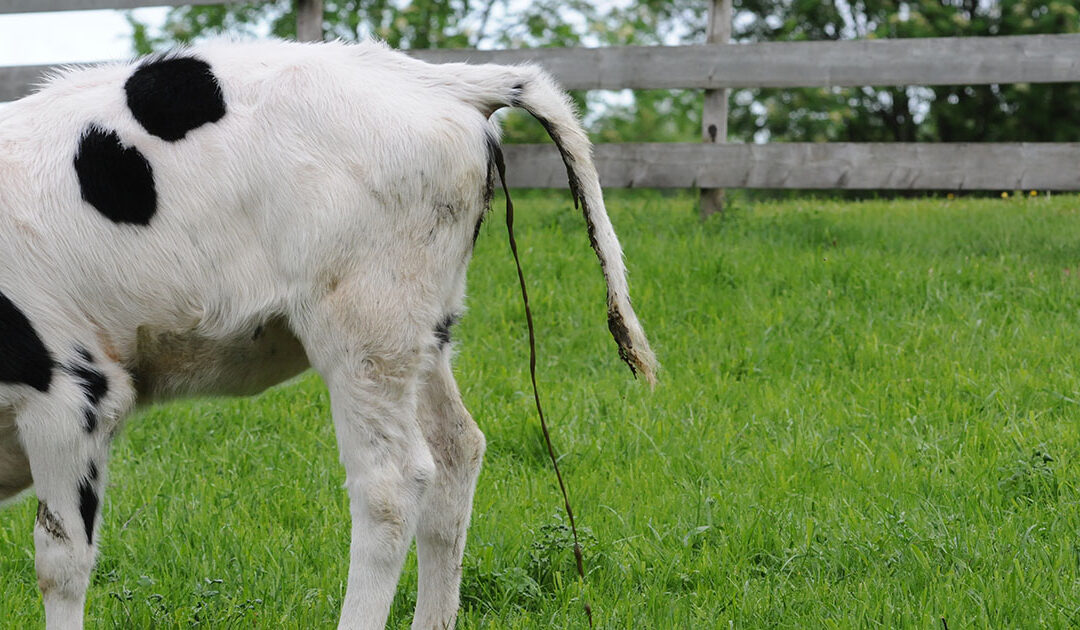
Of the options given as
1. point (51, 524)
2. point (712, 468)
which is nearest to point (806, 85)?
point (712, 468)

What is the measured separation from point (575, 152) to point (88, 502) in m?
1.60

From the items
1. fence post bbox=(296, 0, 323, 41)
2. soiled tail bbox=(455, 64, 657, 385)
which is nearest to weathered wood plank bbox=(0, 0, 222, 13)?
fence post bbox=(296, 0, 323, 41)

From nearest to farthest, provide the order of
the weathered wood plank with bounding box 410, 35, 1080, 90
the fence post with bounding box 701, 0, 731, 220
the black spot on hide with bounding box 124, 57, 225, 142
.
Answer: the black spot on hide with bounding box 124, 57, 225, 142 < the weathered wood plank with bounding box 410, 35, 1080, 90 < the fence post with bounding box 701, 0, 731, 220

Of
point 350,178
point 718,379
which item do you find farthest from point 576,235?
point 350,178

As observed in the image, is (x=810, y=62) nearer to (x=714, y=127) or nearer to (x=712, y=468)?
(x=714, y=127)

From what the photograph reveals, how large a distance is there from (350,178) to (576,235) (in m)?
4.98

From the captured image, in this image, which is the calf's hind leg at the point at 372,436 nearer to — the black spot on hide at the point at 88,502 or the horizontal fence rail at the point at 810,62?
the black spot on hide at the point at 88,502

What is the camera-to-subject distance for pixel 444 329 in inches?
124

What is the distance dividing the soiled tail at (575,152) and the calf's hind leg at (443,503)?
538 millimetres

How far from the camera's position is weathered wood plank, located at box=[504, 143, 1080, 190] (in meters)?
7.71

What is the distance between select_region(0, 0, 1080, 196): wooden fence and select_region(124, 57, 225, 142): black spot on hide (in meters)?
5.44

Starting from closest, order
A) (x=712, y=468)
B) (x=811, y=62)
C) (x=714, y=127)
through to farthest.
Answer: (x=712, y=468), (x=811, y=62), (x=714, y=127)

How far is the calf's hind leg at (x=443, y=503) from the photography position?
3.32m

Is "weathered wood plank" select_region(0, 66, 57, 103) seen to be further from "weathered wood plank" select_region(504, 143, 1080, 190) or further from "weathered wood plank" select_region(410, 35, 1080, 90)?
"weathered wood plank" select_region(504, 143, 1080, 190)
